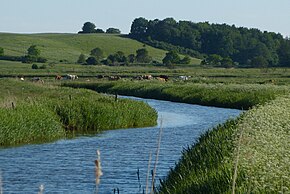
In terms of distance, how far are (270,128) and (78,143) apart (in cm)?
1118

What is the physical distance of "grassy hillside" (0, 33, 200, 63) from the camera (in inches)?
5162

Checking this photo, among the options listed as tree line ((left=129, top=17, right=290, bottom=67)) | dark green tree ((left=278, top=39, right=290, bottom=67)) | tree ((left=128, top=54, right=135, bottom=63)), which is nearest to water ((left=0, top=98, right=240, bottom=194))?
dark green tree ((left=278, top=39, right=290, bottom=67))

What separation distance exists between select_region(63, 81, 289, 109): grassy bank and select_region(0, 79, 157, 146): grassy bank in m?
9.70

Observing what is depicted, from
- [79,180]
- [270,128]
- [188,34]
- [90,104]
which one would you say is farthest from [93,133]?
[188,34]

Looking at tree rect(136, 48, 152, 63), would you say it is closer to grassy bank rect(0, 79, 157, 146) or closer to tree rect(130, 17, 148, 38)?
tree rect(130, 17, 148, 38)

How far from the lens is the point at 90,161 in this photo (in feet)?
68.5

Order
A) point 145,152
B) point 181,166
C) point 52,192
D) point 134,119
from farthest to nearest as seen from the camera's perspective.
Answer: point 134,119
point 145,152
point 52,192
point 181,166

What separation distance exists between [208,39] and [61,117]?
134 meters

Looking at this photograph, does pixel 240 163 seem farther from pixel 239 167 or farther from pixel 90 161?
pixel 90 161

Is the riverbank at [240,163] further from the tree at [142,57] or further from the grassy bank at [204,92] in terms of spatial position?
the tree at [142,57]

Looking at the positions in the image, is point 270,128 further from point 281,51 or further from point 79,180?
point 281,51

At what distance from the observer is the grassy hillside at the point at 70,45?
131m

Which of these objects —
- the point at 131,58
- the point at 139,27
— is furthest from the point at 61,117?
the point at 139,27

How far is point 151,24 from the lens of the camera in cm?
16812
